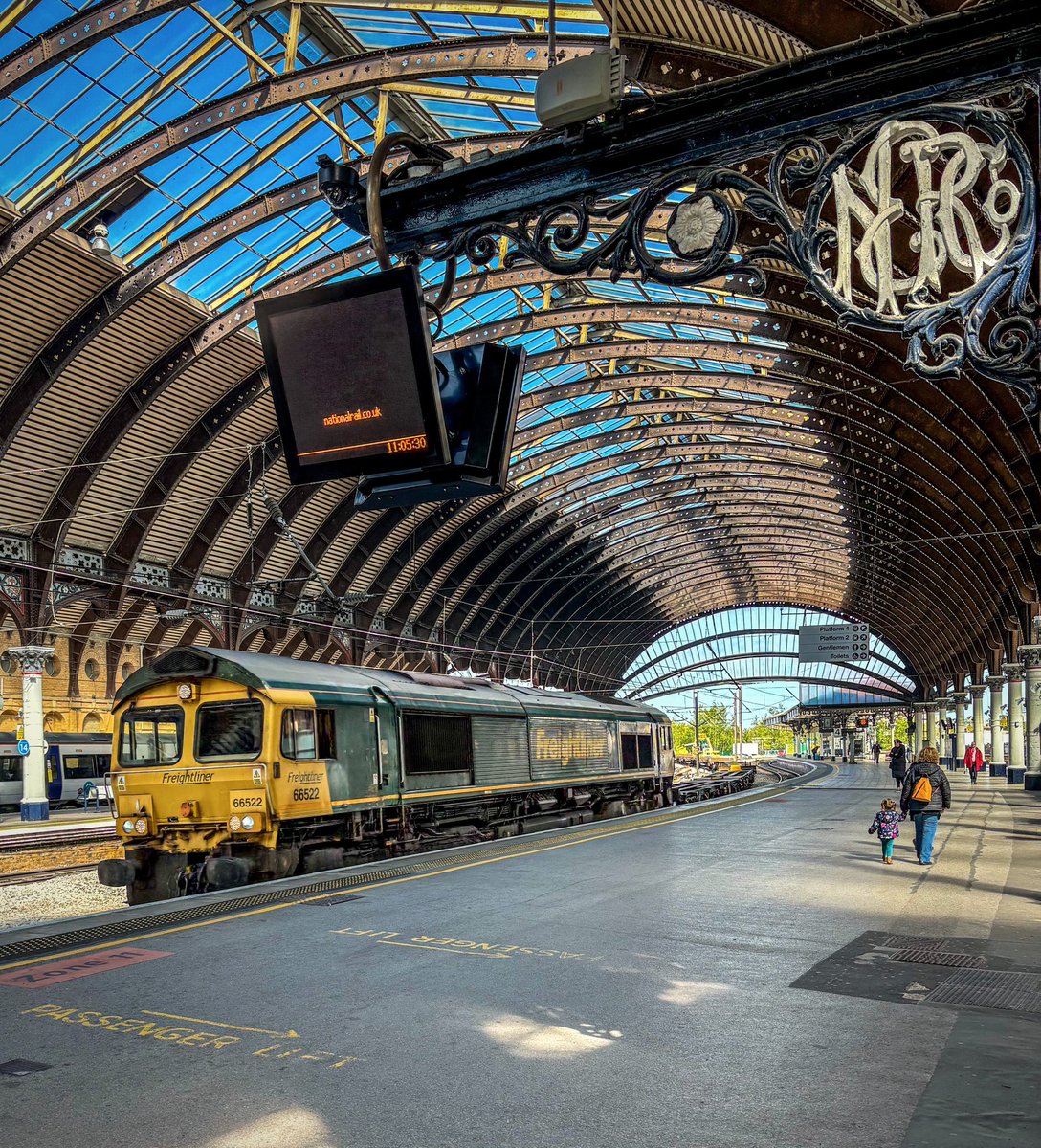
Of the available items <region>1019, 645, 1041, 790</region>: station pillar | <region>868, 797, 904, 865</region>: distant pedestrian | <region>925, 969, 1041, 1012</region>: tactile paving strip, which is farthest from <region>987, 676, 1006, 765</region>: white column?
<region>925, 969, 1041, 1012</region>: tactile paving strip

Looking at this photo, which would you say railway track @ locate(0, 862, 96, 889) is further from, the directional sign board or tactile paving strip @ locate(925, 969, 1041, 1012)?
the directional sign board

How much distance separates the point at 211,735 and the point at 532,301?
22.5 meters

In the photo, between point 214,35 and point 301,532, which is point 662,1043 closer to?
point 214,35

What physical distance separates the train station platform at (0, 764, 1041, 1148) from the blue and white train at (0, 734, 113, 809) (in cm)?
2856

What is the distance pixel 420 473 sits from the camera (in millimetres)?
6422

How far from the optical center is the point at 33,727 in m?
32.2

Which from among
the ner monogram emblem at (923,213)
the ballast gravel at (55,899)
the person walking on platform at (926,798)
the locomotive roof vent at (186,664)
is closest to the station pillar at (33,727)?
the ballast gravel at (55,899)

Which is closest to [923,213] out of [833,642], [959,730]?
[833,642]

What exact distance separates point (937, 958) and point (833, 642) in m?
46.9

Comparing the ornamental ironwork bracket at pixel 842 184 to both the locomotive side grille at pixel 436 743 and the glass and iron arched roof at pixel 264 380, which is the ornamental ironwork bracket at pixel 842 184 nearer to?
the glass and iron arched roof at pixel 264 380

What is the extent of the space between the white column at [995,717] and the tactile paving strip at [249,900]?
127 ft

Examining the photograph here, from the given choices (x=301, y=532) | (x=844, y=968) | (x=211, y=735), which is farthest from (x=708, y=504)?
(x=844, y=968)

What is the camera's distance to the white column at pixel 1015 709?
43.8m

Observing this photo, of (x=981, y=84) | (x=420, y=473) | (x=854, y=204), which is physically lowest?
(x=420, y=473)
